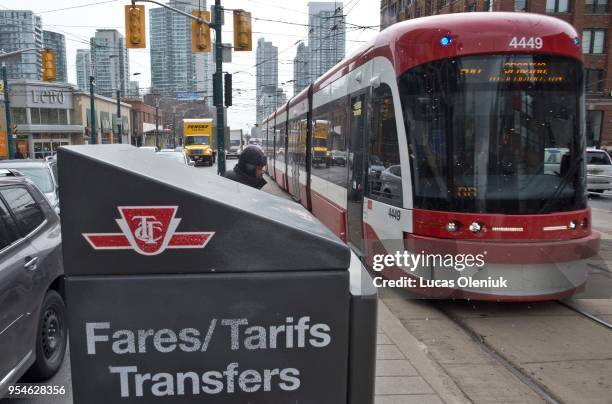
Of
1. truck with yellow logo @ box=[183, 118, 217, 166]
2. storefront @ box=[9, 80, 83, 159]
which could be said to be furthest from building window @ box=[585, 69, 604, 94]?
storefront @ box=[9, 80, 83, 159]

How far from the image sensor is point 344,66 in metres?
8.91

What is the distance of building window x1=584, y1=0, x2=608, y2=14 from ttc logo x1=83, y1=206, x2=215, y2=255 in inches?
1984

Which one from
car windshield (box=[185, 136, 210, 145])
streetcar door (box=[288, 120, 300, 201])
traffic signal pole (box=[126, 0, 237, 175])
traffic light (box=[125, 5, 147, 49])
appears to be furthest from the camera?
car windshield (box=[185, 136, 210, 145])

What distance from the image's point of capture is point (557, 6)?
138 ft

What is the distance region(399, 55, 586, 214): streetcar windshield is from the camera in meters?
5.68

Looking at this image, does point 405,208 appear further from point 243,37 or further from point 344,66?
point 243,37

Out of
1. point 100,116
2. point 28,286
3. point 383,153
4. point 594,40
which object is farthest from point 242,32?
point 100,116

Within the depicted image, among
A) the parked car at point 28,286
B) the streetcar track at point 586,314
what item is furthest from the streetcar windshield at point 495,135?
the parked car at point 28,286

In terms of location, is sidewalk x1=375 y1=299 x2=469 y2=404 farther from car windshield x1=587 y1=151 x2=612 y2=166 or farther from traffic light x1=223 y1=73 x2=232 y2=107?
car windshield x1=587 y1=151 x2=612 y2=166

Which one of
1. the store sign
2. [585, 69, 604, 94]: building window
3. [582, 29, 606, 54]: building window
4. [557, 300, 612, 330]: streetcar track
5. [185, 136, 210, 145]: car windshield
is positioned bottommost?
[557, 300, 612, 330]: streetcar track

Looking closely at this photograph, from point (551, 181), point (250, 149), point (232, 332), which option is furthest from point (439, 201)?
point (232, 332)

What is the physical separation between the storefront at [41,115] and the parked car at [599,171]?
3939 centimetres

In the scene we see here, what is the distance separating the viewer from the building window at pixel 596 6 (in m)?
42.7

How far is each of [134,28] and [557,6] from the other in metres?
40.0
